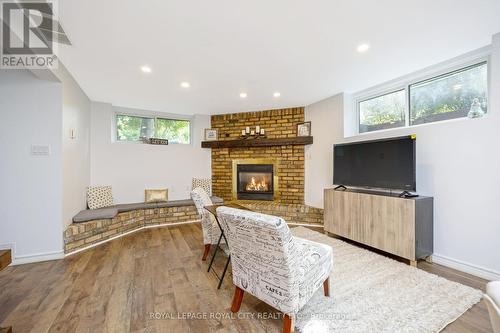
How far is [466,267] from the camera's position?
7.82 ft

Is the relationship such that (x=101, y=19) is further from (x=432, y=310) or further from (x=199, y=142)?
(x=432, y=310)

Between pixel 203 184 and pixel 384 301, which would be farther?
pixel 203 184

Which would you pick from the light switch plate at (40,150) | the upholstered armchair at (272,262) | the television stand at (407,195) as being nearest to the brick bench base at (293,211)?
the television stand at (407,195)

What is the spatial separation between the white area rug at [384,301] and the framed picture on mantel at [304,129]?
9.06 feet

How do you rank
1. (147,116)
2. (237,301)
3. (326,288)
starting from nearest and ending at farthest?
(237,301)
(326,288)
(147,116)

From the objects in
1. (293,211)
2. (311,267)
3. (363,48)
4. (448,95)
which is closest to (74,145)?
(311,267)

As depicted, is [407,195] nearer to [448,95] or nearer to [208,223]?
[448,95]

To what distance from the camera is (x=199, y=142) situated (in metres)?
5.18

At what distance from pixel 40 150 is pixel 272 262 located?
3.15m

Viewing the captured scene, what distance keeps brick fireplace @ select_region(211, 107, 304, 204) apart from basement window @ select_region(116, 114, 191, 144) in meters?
0.75

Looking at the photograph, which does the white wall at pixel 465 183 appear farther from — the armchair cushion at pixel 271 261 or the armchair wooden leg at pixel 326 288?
the armchair cushion at pixel 271 261

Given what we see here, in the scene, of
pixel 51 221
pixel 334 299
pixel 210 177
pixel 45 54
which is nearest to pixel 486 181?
pixel 334 299

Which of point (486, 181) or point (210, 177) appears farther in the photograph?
point (210, 177)

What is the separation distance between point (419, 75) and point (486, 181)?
1.63 meters
